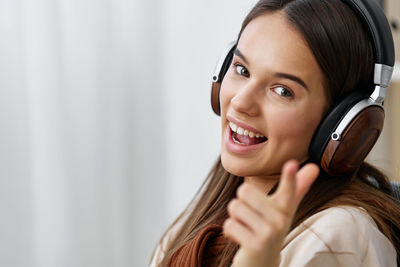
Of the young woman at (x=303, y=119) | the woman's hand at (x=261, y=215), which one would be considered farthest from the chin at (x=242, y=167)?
the woman's hand at (x=261, y=215)

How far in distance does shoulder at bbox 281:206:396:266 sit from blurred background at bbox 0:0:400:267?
1.48ft

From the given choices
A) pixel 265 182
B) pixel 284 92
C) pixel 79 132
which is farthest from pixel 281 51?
pixel 79 132

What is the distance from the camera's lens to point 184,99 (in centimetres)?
204

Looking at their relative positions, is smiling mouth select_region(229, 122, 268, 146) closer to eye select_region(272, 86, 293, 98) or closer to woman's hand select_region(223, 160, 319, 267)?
eye select_region(272, 86, 293, 98)

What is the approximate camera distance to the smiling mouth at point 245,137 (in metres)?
1.00

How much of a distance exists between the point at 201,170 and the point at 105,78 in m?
0.54

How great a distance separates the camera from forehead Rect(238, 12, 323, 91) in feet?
3.11

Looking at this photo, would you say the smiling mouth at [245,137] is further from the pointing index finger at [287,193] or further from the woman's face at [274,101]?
the pointing index finger at [287,193]

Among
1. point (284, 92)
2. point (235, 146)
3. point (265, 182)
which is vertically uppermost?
point (284, 92)

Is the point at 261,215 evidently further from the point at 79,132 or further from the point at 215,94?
the point at 79,132

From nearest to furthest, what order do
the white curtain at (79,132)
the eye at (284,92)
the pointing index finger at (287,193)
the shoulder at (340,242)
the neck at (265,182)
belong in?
1. the pointing index finger at (287,193)
2. the shoulder at (340,242)
3. the eye at (284,92)
4. the neck at (265,182)
5. the white curtain at (79,132)

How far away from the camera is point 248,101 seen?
967 millimetres

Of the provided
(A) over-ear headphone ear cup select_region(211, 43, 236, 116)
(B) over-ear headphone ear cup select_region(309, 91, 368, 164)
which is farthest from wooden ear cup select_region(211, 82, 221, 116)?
(B) over-ear headphone ear cup select_region(309, 91, 368, 164)

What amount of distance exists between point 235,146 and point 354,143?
0.21 metres
